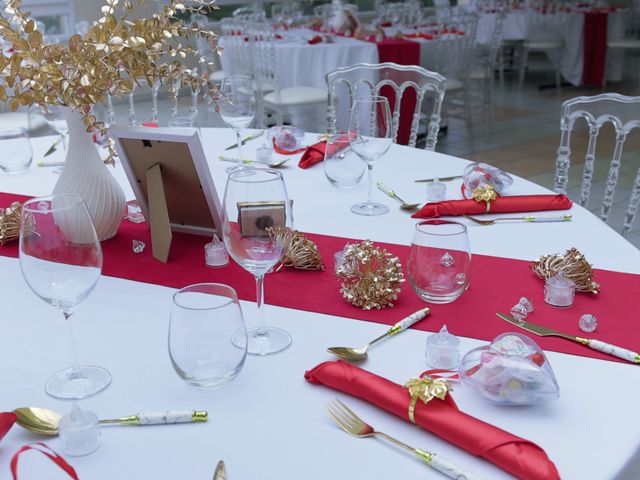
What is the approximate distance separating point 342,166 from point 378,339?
737 millimetres

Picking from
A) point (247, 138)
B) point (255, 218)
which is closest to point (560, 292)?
point (255, 218)

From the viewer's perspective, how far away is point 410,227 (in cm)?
146

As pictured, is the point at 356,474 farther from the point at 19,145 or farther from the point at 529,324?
the point at 19,145

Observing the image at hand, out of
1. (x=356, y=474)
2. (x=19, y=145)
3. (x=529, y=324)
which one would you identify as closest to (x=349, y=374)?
(x=356, y=474)

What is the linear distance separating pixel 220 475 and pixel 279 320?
0.37 m

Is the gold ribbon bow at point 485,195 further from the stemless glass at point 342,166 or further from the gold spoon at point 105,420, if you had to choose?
the gold spoon at point 105,420

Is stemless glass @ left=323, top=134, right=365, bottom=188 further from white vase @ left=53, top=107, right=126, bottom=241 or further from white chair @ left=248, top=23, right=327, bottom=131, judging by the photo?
white chair @ left=248, top=23, right=327, bottom=131

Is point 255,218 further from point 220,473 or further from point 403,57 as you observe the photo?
point 403,57

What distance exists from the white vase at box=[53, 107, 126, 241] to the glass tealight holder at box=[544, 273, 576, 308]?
0.83 metres

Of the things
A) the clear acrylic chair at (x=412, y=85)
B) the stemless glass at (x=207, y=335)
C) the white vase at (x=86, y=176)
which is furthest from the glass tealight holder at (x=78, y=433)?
the clear acrylic chair at (x=412, y=85)

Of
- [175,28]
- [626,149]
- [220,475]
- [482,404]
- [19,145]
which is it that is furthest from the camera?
[626,149]

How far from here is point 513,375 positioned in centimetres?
86

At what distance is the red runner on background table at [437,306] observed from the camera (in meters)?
1.05

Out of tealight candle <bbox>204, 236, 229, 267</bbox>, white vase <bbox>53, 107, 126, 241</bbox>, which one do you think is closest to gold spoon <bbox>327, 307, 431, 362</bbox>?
tealight candle <bbox>204, 236, 229, 267</bbox>
